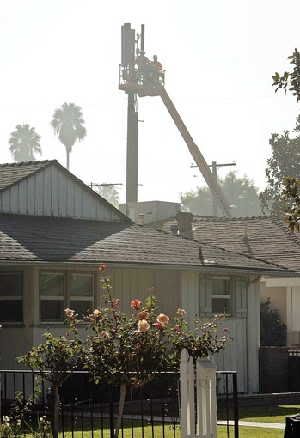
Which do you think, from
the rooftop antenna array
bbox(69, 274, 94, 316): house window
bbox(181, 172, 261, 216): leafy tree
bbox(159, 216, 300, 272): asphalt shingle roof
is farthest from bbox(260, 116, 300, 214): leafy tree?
bbox(181, 172, 261, 216): leafy tree

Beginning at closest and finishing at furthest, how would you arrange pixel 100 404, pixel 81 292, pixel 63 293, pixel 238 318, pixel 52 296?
pixel 100 404, pixel 52 296, pixel 63 293, pixel 81 292, pixel 238 318

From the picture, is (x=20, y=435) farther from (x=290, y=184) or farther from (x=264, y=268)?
(x=264, y=268)

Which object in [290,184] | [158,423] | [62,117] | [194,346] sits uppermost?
[62,117]

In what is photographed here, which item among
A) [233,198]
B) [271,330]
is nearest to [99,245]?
[271,330]

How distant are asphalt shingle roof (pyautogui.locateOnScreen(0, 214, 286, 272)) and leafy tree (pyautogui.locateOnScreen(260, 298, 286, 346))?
18.3 ft

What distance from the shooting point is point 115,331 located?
16.9 metres

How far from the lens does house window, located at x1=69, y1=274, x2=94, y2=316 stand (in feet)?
96.2

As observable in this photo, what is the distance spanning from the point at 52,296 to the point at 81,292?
3.27ft

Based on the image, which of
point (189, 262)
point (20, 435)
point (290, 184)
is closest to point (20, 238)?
point (189, 262)

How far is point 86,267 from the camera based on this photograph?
96.6 ft

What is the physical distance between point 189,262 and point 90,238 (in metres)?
2.58

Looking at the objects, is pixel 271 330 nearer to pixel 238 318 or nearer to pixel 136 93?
pixel 238 318

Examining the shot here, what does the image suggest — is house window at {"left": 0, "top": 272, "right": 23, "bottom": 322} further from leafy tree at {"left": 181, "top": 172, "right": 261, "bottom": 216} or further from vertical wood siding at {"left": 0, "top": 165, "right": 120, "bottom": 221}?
leafy tree at {"left": 181, "top": 172, "right": 261, "bottom": 216}

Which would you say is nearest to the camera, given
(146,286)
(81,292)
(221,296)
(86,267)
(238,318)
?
(86,267)
